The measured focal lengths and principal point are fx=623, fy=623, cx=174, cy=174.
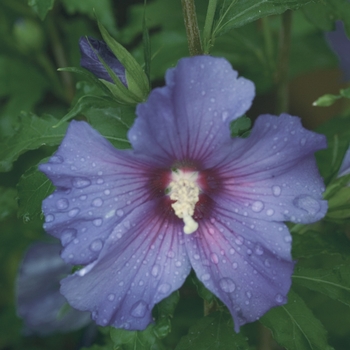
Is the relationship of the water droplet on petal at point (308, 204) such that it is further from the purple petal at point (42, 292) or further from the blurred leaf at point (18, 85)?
the blurred leaf at point (18, 85)

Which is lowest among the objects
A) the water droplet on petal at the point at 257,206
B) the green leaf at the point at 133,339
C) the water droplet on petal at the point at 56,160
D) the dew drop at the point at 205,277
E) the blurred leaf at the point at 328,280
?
the blurred leaf at the point at 328,280

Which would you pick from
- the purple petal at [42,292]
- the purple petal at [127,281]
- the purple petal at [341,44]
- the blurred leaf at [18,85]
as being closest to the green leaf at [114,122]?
the purple petal at [127,281]

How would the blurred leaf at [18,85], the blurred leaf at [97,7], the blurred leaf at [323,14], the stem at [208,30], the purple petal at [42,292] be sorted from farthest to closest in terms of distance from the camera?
1. the blurred leaf at [18,85]
2. the purple petal at [42,292]
3. the blurred leaf at [97,7]
4. the blurred leaf at [323,14]
5. the stem at [208,30]

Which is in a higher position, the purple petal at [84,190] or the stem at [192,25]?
the stem at [192,25]

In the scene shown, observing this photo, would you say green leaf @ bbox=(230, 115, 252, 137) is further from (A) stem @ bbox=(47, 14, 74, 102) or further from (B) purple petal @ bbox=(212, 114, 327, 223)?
(A) stem @ bbox=(47, 14, 74, 102)

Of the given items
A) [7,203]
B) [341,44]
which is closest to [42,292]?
[7,203]

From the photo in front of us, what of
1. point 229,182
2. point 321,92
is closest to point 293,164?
point 229,182

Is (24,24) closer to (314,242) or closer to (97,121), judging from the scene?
(97,121)

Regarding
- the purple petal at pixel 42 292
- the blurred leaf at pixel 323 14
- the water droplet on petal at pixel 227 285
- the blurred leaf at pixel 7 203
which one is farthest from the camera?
the purple petal at pixel 42 292
